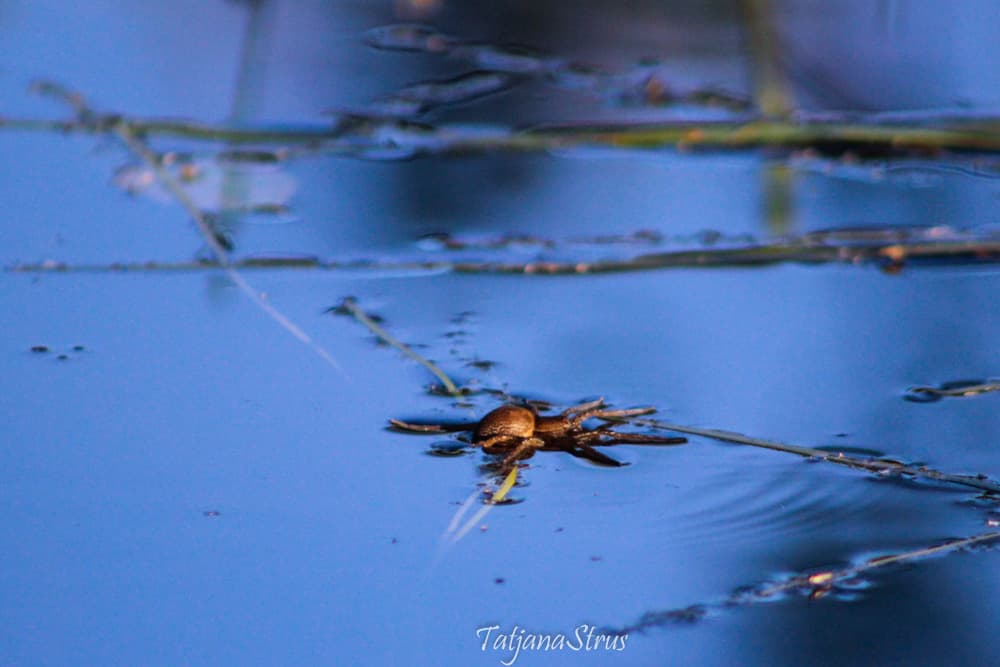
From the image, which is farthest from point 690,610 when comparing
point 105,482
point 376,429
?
point 105,482

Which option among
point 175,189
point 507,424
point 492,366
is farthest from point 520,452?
point 175,189

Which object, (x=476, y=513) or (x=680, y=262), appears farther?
(x=680, y=262)

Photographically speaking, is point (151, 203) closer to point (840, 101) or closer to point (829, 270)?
point (829, 270)

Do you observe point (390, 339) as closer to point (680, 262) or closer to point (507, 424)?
point (507, 424)

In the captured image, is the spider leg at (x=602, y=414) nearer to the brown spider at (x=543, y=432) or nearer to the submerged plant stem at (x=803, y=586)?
the brown spider at (x=543, y=432)

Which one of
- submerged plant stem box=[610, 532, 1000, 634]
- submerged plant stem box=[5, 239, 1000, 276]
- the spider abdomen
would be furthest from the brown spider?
submerged plant stem box=[5, 239, 1000, 276]

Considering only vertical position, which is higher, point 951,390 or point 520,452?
point 951,390
